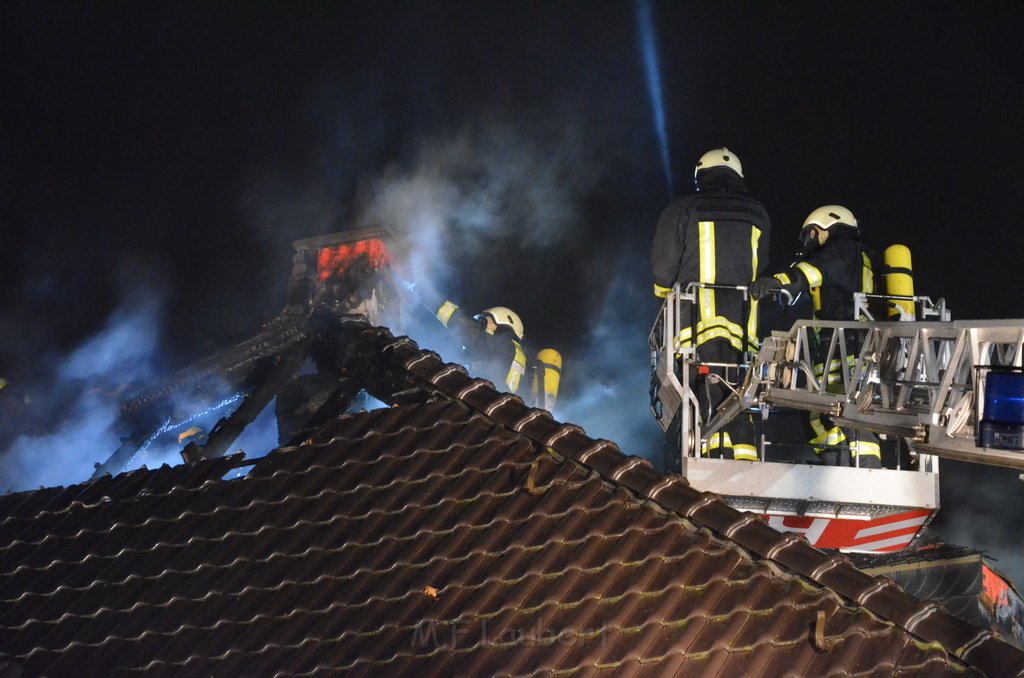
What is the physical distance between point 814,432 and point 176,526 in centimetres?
502

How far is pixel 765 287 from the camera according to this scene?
26.1ft

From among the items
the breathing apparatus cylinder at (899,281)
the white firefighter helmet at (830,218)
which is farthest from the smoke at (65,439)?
the breathing apparatus cylinder at (899,281)

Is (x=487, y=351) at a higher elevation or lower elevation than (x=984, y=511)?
higher

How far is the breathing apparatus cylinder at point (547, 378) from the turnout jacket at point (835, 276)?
349 centimetres

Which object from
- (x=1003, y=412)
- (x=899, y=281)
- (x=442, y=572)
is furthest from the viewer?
(x=899, y=281)

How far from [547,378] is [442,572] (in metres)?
6.60

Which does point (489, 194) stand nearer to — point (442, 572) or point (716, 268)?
point (716, 268)

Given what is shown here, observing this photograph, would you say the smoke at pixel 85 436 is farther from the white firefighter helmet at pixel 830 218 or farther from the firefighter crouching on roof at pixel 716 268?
the white firefighter helmet at pixel 830 218

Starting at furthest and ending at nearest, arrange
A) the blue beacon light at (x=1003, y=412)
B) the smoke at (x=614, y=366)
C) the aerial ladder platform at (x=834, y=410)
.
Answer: the smoke at (x=614, y=366) → the aerial ladder platform at (x=834, y=410) → the blue beacon light at (x=1003, y=412)

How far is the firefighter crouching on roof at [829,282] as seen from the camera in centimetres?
792

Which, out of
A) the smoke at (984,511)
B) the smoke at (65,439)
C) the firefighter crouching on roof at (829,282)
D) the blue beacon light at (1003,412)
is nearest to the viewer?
the blue beacon light at (1003,412)

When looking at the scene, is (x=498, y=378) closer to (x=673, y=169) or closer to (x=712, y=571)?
(x=673, y=169)

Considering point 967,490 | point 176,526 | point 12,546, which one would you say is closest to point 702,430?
point 176,526

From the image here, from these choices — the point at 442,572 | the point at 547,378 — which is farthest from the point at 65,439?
the point at 442,572
